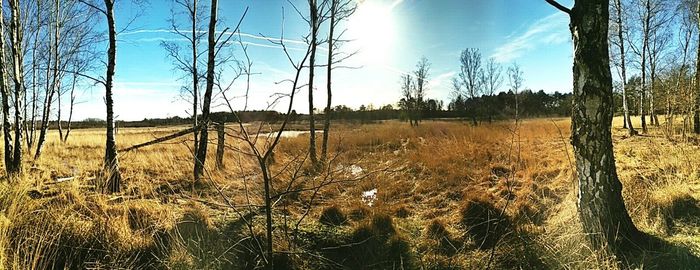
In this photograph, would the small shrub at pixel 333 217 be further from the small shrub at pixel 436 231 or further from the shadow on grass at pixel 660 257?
the shadow on grass at pixel 660 257

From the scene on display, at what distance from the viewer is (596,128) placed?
3.16 m

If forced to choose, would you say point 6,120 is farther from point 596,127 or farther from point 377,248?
point 596,127

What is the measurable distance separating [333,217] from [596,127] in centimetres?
330

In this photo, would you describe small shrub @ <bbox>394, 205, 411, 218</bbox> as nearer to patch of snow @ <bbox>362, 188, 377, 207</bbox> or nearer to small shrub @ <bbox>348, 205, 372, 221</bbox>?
small shrub @ <bbox>348, 205, 372, 221</bbox>

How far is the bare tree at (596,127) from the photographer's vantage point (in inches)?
122

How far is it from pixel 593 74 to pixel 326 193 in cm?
483

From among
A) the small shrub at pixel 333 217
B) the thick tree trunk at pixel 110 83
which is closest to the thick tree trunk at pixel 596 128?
the small shrub at pixel 333 217

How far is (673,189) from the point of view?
13.5 feet

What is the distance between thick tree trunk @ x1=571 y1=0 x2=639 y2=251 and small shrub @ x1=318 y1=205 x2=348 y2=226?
2.88 metres

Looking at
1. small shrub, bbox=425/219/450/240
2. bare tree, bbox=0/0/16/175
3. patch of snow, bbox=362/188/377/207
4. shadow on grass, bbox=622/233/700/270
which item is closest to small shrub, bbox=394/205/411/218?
patch of snow, bbox=362/188/377/207

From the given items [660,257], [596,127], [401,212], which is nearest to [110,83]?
[401,212]

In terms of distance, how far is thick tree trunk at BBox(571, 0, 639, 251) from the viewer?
311 cm

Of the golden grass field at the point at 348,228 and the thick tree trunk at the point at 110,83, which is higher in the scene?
the thick tree trunk at the point at 110,83

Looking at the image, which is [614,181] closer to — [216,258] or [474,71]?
[216,258]
